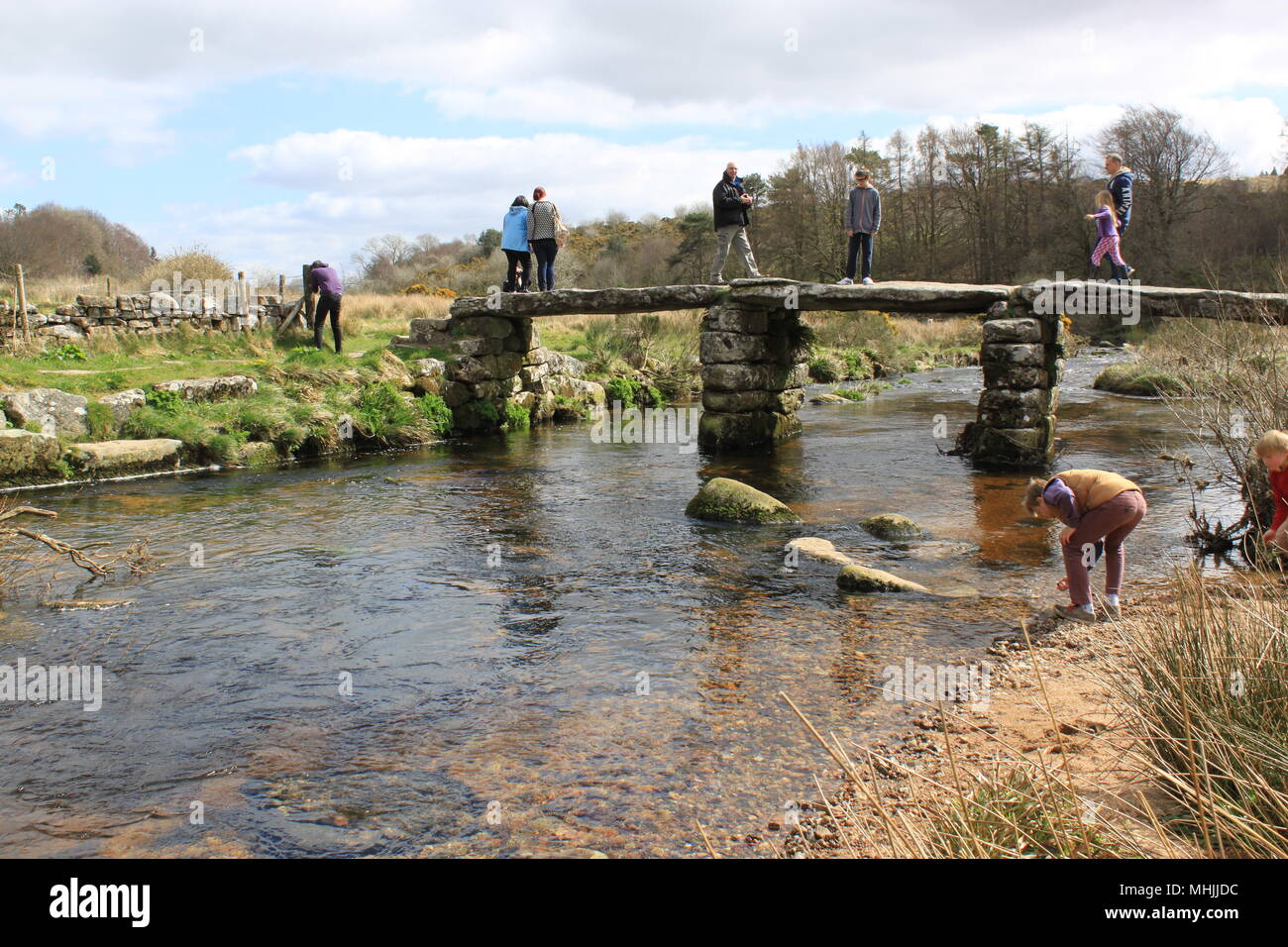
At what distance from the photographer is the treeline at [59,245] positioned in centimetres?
3247

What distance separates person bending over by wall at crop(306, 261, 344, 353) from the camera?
1747 centimetres

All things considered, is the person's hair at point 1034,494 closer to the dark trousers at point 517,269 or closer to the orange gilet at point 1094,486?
the orange gilet at point 1094,486

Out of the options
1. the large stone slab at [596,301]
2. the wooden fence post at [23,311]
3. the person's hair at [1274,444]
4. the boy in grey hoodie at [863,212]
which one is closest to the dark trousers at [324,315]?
the large stone slab at [596,301]

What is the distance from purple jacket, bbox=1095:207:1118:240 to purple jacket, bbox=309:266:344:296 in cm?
1302

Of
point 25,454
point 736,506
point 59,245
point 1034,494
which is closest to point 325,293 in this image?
point 25,454

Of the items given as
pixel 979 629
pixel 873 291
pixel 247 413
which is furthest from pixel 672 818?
pixel 247 413

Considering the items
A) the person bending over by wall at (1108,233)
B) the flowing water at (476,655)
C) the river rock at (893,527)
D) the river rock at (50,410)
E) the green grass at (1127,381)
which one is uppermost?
the person bending over by wall at (1108,233)

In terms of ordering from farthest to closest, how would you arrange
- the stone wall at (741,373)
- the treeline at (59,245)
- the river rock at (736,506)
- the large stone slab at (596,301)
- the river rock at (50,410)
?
1. the treeline at (59,245)
2. the large stone slab at (596,301)
3. the stone wall at (741,373)
4. the river rock at (50,410)
5. the river rock at (736,506)

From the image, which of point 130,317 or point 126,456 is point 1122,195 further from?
point 130,317

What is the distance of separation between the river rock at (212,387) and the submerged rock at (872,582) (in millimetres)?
11395

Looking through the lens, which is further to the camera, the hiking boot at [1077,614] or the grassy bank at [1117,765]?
the hiking boot at [1077,614]

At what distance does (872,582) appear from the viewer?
25.0 ft

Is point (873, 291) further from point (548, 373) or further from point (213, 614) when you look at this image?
point (213, 614)
